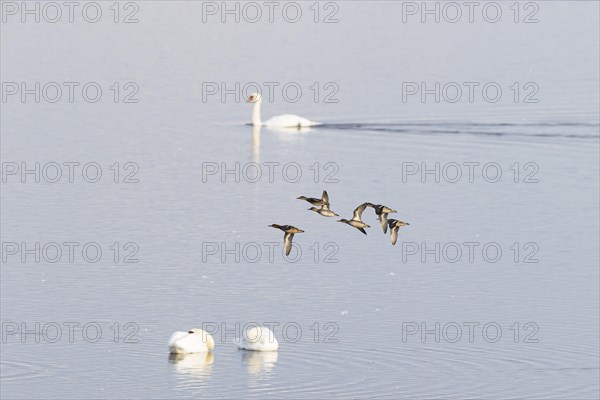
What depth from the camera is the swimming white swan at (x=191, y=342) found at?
26031mm

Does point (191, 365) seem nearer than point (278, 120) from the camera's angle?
Yes

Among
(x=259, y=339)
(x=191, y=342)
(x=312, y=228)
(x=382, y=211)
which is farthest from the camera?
(x=312, y=228)

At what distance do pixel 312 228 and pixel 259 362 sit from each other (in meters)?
8.15

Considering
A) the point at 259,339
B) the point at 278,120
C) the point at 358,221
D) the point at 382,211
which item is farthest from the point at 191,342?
the point at 278,120

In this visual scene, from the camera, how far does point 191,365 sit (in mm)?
26234

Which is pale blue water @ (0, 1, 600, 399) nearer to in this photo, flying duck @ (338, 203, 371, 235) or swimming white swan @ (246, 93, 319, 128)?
swimming white swan @ (246, 93, 319, 128)

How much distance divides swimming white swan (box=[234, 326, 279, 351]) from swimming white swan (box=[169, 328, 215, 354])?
2.04ft

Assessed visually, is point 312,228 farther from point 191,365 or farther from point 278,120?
point 278,120

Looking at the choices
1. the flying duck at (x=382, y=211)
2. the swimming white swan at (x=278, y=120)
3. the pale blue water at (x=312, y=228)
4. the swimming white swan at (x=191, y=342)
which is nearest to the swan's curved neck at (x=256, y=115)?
the swimming white swan at (x=278, y=120)

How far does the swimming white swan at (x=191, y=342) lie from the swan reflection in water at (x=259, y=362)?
661 mm

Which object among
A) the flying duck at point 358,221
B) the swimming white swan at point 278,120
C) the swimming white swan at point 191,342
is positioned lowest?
the swimming white swan at point 191,342

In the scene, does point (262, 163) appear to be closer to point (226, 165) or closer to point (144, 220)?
point (226, 165)

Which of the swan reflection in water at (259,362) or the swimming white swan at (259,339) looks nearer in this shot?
the swan reflection in water at (259,362)

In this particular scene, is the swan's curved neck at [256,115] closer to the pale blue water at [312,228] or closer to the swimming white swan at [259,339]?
the pale blue water at [312,228]
